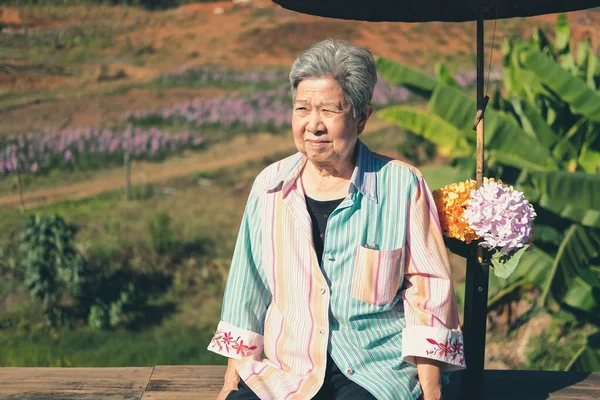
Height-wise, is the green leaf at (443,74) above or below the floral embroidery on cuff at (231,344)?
above

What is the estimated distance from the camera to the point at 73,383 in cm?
340

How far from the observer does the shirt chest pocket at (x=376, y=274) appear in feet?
9.07

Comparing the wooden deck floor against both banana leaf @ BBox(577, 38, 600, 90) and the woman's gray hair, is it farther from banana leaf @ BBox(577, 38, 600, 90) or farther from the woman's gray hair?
banana leaf @ BBox(577, 38, 600, 90)

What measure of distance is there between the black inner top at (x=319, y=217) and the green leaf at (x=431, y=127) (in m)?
2.47

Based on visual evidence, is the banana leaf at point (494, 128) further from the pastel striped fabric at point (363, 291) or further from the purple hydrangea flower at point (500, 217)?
the pastel striped fabric at point (363, 291)

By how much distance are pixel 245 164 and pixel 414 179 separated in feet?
14.7

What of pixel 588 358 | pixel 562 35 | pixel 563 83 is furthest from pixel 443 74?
pixel 588 358

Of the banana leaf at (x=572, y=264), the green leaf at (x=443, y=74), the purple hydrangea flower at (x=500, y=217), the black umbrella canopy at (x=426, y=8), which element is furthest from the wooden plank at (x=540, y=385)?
the green leaf at (x=443, y=74)

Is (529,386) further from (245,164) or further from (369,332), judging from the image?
(245,164)

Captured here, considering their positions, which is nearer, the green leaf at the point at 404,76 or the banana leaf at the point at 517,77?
the green leaf at the point at 404,76

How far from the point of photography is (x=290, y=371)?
2867 mm

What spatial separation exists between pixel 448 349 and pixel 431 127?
280cm

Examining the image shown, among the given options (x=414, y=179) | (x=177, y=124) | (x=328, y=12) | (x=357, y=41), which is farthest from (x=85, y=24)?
(x=414, y=179)

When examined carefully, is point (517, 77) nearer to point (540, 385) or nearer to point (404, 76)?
point (404, 76)
